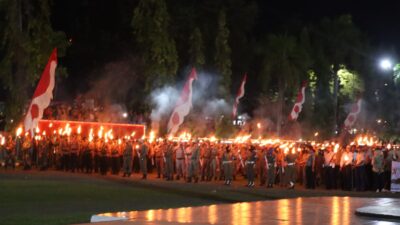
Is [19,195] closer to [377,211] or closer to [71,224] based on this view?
[71,224]

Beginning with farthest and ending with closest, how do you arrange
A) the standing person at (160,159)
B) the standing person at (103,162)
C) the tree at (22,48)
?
the tree at (22,48) → the standing person at (103,162) → the standing person at (160,159)

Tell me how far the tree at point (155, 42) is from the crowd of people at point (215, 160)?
10.1 metres

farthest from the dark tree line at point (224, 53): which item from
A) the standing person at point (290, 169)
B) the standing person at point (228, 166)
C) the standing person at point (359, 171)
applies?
the standing person at point (359, 171)

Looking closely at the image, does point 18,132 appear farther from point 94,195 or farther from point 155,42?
point 94,195

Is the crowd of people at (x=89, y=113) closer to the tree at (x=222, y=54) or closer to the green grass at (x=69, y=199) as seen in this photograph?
the tree at (x=222, y=54)

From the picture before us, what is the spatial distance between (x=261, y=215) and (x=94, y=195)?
7.36 metres

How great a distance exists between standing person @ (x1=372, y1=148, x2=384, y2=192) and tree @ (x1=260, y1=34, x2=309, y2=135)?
2816cm

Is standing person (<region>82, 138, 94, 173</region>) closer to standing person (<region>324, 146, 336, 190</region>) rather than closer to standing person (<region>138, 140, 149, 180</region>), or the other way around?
standing person (<region>138, 140, 149, 180</region>)

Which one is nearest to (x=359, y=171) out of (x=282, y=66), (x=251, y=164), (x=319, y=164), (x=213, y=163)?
(x=319, y=164)

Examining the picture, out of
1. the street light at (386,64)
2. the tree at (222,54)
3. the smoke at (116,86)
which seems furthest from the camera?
the street light at (386,64)

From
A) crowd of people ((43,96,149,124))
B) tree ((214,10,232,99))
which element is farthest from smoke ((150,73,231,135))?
crowd of people ((43,96,149,124))

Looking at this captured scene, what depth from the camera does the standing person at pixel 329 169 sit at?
28547 mm

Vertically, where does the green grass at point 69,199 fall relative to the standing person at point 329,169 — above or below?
below

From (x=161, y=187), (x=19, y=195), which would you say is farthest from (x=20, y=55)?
(x=19, y=195)
